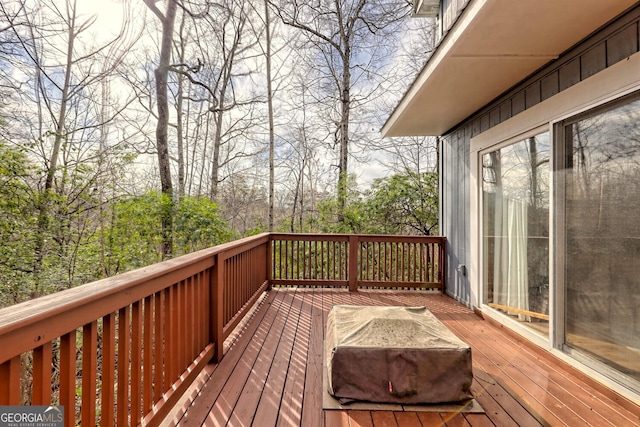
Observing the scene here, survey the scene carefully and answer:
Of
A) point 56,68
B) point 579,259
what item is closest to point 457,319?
point 579,259

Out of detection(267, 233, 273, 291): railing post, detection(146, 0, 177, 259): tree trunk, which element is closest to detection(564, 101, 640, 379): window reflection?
detection(267, 233, 273, 291): railing post

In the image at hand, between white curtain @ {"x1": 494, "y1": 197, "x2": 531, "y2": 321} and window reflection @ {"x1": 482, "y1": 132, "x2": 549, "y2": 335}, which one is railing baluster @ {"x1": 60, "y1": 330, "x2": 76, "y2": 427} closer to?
window reflection @ {"x1": 482, "y1": 132, "x2": 549, "y2": 335}

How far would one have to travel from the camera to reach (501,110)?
139 inches

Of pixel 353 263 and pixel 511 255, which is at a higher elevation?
pixel 511 255

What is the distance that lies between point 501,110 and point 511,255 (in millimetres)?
1640

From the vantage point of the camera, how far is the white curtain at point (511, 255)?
123 inches

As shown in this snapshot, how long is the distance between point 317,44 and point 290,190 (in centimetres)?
491

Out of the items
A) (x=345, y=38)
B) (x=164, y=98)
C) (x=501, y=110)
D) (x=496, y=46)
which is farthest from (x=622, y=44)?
(x=164, y=98)

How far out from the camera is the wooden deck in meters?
1.92

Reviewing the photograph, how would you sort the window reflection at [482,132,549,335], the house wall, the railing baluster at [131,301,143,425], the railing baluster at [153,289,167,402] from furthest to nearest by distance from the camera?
the window reflection at [482,132,549,335] < the house wall < the railing baluster at [153,289,167,402] < the railing baluster at [131,301,143,425]

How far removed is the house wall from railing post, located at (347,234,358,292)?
1.48 m

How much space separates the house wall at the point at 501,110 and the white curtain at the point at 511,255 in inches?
29.0

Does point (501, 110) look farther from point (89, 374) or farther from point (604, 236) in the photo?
point (89, 374)

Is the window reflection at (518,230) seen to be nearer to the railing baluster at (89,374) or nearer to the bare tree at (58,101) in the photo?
the railing baluster at (89,374)
